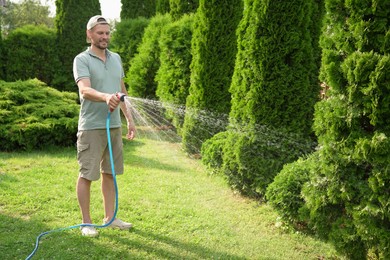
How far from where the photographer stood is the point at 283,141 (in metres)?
5.41

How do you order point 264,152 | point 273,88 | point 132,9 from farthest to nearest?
point 132,9 < point 264,152 < point 273,88

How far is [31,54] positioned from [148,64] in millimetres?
3801

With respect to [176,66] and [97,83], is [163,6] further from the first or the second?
[97,83]

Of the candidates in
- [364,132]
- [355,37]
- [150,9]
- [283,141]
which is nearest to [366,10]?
[355,37]

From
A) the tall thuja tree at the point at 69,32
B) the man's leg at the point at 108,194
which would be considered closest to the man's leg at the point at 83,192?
the man's leg at the point at 108,194

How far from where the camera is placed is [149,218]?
488cm

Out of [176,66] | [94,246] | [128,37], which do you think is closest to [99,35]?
[94,246]

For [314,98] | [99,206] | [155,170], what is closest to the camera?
[99,206]

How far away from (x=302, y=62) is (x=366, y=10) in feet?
6.60

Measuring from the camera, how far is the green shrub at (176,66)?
926 cm

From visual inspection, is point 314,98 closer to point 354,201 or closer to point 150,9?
point 354,201

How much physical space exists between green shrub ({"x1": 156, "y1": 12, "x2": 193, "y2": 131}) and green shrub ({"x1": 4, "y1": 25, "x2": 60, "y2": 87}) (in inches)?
189

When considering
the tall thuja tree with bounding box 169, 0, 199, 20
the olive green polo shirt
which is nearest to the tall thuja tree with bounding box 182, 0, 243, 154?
the tall thuja tree with bounding box 169, 0, 199, 20

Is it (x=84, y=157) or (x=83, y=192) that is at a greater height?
(x=84, y=157)
